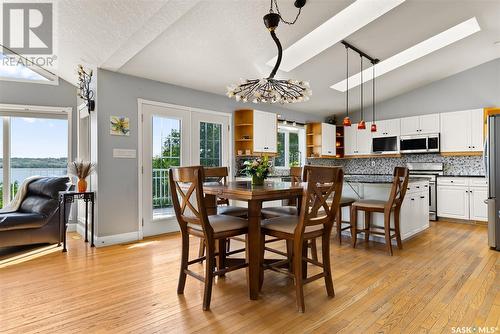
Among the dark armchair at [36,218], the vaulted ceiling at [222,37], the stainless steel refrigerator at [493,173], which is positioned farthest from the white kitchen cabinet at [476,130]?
the dark armchair at [36,218]

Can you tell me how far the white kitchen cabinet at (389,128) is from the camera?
6336 mm

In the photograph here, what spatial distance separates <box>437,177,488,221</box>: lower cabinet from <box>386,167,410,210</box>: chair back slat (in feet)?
Result: 8.43

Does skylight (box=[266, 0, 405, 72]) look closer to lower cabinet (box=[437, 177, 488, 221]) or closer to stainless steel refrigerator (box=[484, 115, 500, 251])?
stainless steel refrigerator (box=[484, 115, 500, 251])

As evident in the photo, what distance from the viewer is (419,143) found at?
Answer: 5.94m

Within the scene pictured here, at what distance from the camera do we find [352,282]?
8.34ft

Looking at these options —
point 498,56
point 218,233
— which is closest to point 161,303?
point 218,233

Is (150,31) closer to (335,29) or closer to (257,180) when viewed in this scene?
(257,180)

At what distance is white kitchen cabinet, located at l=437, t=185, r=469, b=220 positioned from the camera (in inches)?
205

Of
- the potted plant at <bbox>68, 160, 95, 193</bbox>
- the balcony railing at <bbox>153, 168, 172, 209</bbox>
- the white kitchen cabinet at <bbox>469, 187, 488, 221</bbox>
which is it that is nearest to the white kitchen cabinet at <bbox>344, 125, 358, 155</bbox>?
the white kitchen cabinet at <bbox>469, 187, 488, 221</bbox>

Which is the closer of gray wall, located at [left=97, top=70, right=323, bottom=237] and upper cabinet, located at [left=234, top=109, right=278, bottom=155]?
gray wall, located at [left=97, top=70, right=323, bottom=237]

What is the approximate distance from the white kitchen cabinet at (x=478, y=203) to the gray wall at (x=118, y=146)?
5597mm

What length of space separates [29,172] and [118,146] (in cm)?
198

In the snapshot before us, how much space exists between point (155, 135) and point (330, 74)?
309 cm

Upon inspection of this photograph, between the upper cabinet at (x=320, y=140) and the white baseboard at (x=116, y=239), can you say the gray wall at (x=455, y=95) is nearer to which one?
the upper cabinet at (x=320, y=140)
